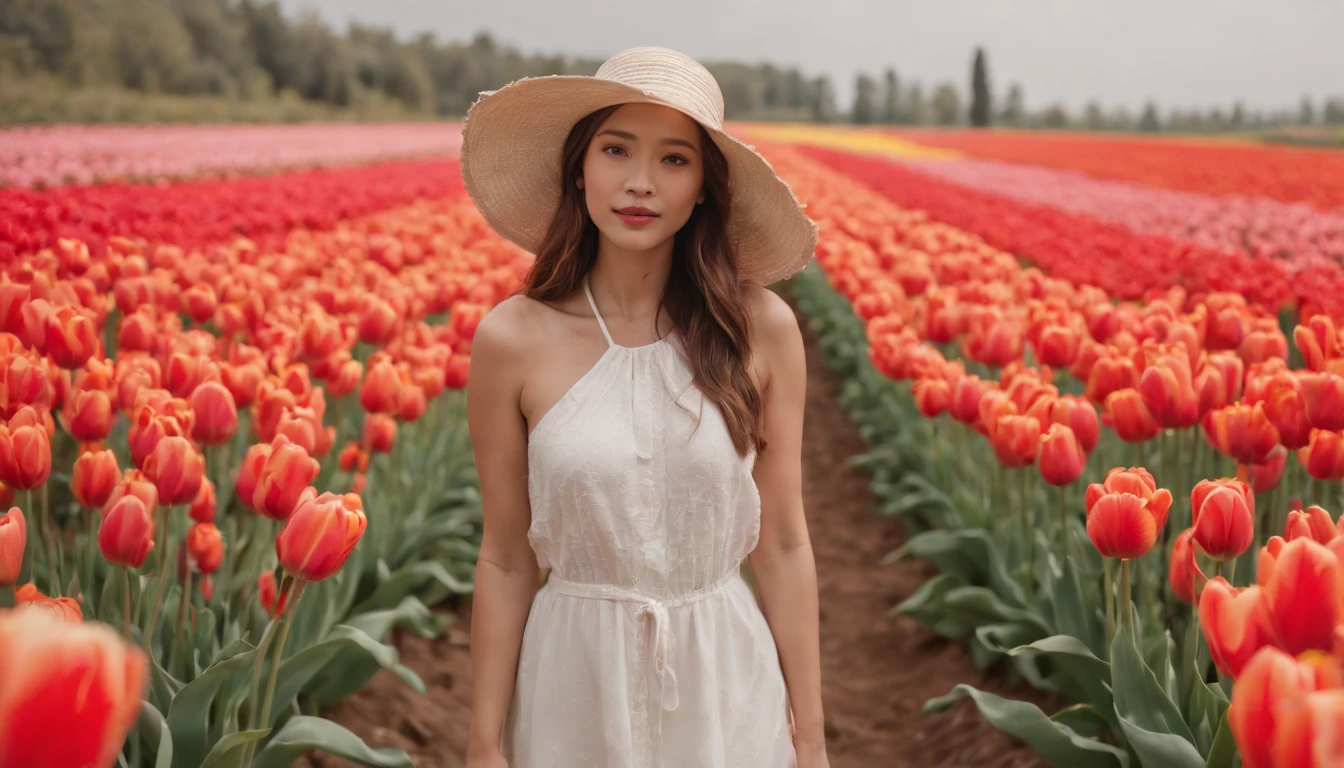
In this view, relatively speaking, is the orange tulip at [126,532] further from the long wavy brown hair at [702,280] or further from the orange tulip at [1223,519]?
the orange tulip at [1223,519]

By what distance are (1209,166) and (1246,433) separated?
59.6 feet

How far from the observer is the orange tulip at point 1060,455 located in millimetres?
2609

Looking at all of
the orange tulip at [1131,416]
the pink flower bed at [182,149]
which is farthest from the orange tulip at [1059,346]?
the pink flower bed at [182,149]

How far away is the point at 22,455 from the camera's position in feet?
6.54

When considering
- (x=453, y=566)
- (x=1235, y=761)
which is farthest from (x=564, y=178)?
(x=453, y=566)

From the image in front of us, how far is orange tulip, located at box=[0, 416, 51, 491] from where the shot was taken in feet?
6.50

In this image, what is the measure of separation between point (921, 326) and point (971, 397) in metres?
1.34

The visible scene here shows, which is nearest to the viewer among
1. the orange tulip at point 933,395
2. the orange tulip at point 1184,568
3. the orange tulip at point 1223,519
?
the orange tulip at point 1223,519

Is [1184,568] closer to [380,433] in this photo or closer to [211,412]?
[211,412]

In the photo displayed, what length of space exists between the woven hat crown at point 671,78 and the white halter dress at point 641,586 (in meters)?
0.41

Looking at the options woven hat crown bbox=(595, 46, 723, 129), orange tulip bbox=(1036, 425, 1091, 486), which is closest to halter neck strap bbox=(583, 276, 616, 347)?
woven hat crown bbox=(595, 46, 723, 129)

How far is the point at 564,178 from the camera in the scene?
211 cm

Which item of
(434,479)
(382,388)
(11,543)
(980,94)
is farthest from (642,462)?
(980,94)

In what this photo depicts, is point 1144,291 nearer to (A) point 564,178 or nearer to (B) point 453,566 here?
(B) point 453,566
